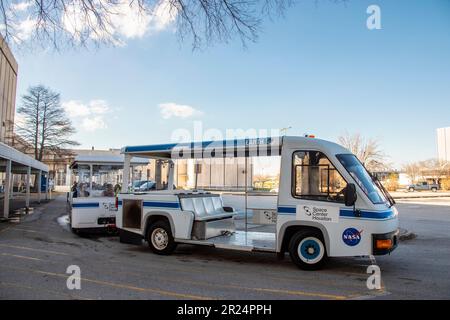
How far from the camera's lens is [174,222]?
8914 mm

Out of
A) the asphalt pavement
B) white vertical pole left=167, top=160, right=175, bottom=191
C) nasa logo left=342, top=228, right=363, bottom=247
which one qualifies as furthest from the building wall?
nasa logo left=342, top=228, right=363, bottom=247

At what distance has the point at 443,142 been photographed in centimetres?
12262

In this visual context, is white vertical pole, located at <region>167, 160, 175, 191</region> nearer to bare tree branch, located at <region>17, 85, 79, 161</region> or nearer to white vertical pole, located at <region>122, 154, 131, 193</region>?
white vertical pole, located at <region>122, 154, 131, 193</region>

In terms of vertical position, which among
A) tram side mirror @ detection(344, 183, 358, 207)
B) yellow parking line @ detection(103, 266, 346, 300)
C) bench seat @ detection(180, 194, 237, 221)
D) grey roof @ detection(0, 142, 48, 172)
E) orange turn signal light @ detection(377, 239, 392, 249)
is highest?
grey roof @ detection(0, 142, 48, 172)

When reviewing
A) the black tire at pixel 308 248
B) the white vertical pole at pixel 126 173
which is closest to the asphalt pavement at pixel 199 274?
the black tire at pixel 308 248

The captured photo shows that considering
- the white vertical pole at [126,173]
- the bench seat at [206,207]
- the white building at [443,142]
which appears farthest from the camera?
the white building at [443,142]

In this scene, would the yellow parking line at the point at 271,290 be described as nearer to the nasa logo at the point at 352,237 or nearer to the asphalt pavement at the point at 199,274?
the asphalt pavement at the point at 199,274

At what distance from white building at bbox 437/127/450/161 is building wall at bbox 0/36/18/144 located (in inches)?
4533

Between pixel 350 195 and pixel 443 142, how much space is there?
133836 millimetres

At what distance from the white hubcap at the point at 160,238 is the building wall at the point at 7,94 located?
4112 centimetres

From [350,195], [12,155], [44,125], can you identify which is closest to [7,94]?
[44,125]

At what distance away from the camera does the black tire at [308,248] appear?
739cm

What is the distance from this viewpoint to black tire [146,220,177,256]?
904 cm

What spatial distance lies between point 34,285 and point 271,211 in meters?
4.86
